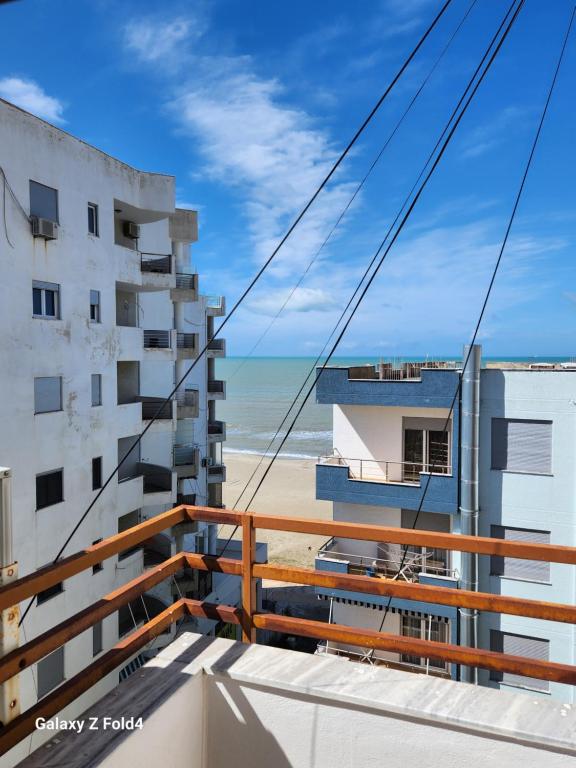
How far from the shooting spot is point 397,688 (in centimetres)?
239

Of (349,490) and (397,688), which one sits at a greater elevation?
(397,688)

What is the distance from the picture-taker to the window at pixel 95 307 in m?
13.4

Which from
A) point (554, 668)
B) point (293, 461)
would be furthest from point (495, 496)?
point (293, 461)

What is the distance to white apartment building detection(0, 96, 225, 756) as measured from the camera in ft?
35.8

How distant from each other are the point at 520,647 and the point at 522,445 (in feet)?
15.0

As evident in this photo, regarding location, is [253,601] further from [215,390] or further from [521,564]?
[215,390]

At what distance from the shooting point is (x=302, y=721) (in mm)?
2393

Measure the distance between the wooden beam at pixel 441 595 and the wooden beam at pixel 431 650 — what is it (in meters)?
0.18

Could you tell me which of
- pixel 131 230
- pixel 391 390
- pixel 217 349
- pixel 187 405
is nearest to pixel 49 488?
pixel 187 405

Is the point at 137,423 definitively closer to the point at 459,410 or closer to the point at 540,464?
the point at 459,410

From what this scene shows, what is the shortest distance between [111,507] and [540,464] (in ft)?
34.5

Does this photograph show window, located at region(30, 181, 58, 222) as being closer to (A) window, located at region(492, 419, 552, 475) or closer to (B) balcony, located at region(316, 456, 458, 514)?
(B) balcony, located at region(316, 456, 458, 514)

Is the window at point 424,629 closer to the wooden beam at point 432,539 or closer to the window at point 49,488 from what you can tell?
the window at point 49,488

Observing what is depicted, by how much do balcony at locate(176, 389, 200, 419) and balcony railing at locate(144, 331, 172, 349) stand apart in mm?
2408
